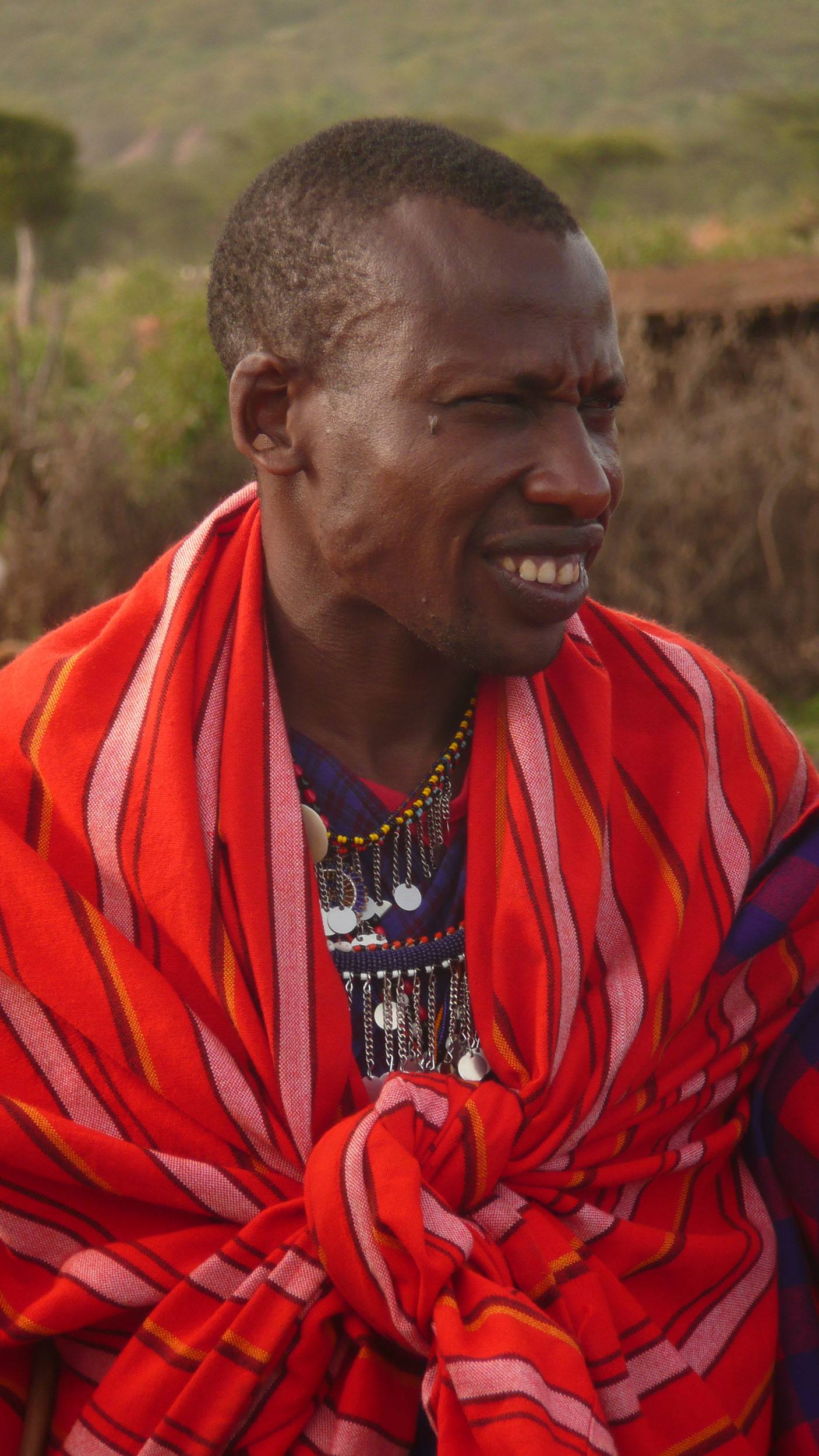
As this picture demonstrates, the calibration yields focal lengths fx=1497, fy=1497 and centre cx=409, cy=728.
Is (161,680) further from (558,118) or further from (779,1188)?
(558,118)

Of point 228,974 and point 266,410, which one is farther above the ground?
point 266,410

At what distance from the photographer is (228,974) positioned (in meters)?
1.79

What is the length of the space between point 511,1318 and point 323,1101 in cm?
33

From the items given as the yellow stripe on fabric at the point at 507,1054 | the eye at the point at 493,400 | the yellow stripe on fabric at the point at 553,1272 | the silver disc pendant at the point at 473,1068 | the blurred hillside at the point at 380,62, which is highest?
the eye at the point at 493,400

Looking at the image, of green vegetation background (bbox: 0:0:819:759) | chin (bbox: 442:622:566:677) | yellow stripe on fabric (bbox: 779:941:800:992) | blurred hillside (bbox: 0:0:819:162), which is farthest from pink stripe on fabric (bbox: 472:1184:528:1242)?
blurred hillside (bbox: 0:0:819:162)

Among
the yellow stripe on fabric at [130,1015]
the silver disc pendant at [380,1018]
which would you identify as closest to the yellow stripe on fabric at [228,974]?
the yellow stripe on fabric at [130,1015]

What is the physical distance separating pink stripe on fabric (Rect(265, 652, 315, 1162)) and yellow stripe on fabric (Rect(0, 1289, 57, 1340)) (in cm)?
35

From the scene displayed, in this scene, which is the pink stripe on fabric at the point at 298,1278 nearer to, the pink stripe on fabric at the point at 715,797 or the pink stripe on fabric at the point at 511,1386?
the pink stripe on fabric at the point at 511,1386

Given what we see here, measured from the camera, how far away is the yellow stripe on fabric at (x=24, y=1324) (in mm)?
1733

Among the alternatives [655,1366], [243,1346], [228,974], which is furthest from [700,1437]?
[228,974]

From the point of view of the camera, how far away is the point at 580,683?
2.06m

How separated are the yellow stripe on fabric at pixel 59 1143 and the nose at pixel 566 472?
0.93 metres

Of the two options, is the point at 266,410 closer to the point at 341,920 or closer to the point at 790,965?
the point at 341,920

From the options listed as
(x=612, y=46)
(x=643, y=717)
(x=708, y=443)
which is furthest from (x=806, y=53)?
(x=643, y=717)
